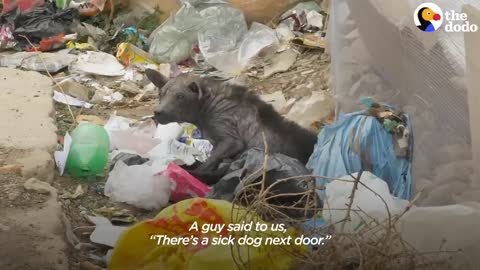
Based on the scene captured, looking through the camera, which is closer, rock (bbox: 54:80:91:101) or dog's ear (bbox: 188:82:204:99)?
dog's ear (bbox: 188:82:204:99)

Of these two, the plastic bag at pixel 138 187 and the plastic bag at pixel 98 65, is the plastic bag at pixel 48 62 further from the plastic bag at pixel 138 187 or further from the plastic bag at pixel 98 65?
the plastic bag at pixel 138 187

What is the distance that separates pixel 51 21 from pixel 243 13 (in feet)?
4.65

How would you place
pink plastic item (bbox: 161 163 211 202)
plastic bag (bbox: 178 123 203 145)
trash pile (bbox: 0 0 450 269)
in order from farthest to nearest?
plastic bag (bbox: 178 123 203 145) < pink plastic item (bbox: 161 163 211 202) < trash pile (bbox: 0 0 450 269)

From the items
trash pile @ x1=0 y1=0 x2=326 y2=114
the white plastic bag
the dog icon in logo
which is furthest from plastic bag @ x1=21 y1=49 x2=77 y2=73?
the dog icon in logo

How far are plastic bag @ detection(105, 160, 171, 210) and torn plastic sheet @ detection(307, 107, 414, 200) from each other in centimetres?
68

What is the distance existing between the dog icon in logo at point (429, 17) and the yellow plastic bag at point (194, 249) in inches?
38.5

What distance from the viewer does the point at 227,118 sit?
4234mm

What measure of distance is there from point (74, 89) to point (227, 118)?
1294 mm

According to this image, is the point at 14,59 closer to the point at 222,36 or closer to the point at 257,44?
the point at 222,36

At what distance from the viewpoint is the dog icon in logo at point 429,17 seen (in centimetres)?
291

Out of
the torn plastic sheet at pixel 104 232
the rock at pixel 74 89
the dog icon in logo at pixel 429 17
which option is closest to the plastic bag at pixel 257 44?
the rock at pixel 74 89

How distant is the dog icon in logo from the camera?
2.91 metres

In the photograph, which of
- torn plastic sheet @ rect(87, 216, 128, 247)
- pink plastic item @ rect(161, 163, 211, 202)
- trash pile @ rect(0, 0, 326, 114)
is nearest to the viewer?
torn plastic sheet @ rect(87, 216, 128, 247)

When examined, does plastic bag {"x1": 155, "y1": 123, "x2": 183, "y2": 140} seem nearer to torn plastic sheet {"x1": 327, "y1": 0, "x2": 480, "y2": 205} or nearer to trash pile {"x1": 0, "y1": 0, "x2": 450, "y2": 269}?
trash pile {"x1": 0, "y1": 0, "x2": 450, "y2": 269}
